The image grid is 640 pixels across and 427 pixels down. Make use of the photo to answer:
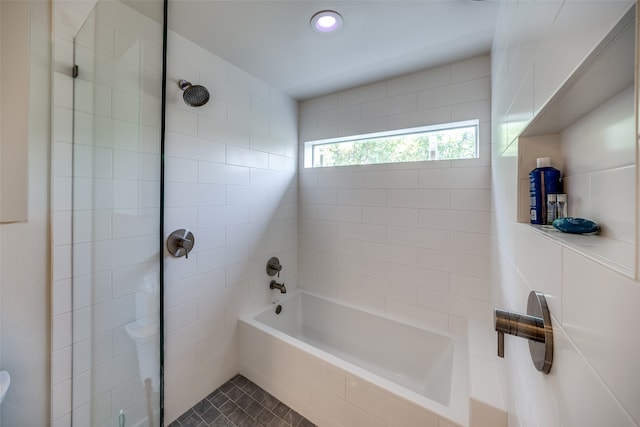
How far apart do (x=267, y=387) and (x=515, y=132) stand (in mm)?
2048

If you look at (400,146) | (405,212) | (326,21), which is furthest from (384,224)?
(326,21)

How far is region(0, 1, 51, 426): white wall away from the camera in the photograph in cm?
92

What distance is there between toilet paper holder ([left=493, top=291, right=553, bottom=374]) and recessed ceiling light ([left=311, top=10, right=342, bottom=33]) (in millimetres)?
1503

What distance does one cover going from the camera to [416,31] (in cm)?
138

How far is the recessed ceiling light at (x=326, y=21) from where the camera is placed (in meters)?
1.25

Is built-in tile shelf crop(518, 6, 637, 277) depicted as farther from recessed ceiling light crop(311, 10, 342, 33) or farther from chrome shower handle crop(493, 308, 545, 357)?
recessed ceiling light crop(311, 10, 342, 33)

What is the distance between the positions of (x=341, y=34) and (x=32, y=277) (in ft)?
6.33

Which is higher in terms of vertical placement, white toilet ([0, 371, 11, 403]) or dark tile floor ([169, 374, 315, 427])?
white toilet ([0, 371, 11, 403])

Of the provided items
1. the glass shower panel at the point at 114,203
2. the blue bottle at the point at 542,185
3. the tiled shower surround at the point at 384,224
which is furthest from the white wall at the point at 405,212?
the glass shower panel at the point at 114,203

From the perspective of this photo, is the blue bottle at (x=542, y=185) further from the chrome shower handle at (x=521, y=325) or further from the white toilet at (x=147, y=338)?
the white toilet at (x=147, y=338)

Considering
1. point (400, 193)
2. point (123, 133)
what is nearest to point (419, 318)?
point (400, 193)

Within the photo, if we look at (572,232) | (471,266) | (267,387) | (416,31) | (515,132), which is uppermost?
(416,31)

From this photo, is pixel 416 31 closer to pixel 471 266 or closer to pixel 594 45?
pixel 594 45

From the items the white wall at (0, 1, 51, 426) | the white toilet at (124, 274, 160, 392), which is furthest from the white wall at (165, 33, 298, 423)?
the white wall at (0, 1, 51, 426)
